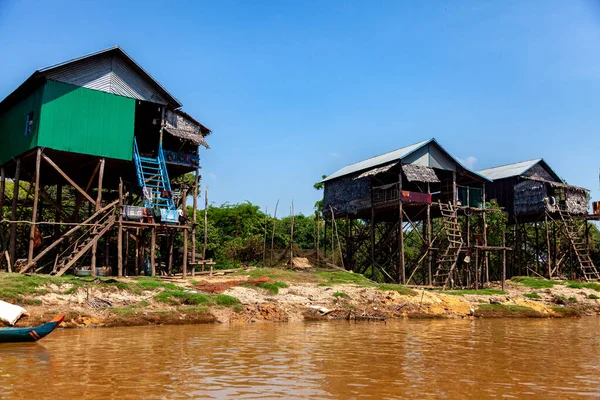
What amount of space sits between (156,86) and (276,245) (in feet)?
56.1

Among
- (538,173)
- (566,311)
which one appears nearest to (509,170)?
(538,173)

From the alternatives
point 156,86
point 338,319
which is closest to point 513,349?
point 338,319

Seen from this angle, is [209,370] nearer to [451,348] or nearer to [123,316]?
[451,348]

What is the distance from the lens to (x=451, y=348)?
492 inches

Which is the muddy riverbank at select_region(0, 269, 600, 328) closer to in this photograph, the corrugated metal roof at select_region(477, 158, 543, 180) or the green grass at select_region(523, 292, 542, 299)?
the green grass at select_region(523, 292, 542, 299)

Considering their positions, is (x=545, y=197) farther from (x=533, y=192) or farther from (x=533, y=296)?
(x=533, y=296)

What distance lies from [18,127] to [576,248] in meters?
31.1

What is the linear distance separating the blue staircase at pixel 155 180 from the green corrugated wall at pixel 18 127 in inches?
157

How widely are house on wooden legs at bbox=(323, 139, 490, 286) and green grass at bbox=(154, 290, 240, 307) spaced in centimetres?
1198

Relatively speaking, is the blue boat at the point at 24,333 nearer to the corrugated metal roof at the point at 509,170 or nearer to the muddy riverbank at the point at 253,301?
the muddy riverbank at the point at 253,301

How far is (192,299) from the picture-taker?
57.7 feet

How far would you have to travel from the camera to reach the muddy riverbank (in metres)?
15.7

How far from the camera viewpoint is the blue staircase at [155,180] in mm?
23016

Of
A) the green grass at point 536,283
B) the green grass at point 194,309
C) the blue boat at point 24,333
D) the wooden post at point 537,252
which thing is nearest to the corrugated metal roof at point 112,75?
the green grass at point 194,309
